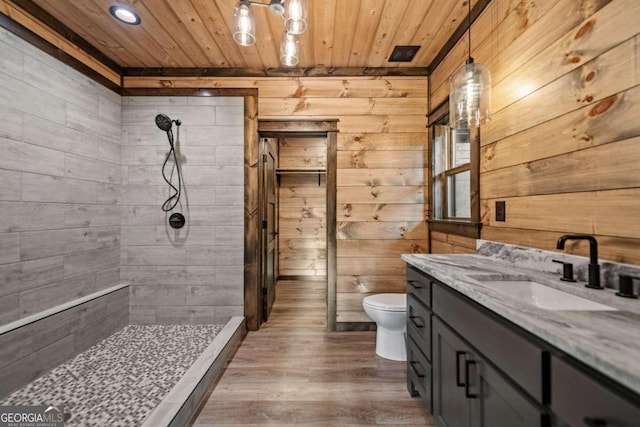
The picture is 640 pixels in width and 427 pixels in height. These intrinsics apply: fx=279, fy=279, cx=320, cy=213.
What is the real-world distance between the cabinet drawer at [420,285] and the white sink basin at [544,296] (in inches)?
12.1

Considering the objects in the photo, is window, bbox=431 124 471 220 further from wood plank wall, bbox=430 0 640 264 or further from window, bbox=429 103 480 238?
wood plank wall, bbox=430 0 640 264

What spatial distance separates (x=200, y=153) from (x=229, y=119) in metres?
0.46

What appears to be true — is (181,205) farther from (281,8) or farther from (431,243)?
(431,243)

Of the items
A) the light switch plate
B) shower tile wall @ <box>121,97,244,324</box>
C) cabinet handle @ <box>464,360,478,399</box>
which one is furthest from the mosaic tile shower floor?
the light switch plate

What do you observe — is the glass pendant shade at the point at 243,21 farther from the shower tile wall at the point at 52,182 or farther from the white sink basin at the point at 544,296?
the white sink basin at the point at 544,296

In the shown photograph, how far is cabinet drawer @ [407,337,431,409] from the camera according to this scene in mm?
1535

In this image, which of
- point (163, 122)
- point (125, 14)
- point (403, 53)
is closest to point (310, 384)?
point (163, 122)

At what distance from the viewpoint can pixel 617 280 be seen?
1058 mm

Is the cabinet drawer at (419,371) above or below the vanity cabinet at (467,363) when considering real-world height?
below

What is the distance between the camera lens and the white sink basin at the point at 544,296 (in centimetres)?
101

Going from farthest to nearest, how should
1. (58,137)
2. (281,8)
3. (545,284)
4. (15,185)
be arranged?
(58,137), (15,185), (281,8), (545,284)

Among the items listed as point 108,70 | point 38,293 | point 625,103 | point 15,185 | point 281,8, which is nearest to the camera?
point 625,103

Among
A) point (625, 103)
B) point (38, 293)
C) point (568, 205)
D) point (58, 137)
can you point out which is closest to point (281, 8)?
point (625, 103)

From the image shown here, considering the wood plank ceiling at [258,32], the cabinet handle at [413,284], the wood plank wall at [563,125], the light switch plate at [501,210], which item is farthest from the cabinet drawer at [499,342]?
the wood plank ceiling at [258,32]
